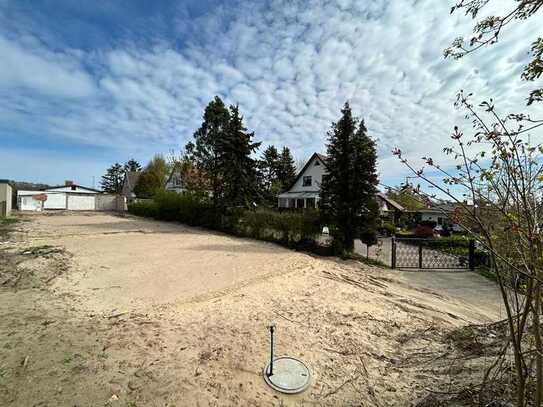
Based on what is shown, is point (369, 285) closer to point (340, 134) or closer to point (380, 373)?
point (380, 373)

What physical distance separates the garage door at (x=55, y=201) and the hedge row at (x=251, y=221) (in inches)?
747

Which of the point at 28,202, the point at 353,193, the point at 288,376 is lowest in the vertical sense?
the point at 288,376

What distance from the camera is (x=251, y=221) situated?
47.4ft

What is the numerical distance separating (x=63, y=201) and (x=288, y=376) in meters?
39.8

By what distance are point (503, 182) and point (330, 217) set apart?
9748 mm

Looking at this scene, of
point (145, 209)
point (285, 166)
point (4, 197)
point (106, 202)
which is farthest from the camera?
point (285, 166)

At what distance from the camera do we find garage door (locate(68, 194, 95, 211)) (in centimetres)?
3375

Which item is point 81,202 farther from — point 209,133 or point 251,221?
point 251,221

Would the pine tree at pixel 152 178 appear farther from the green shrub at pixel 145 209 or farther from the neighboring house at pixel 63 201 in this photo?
the green shrub at pixel 145 209

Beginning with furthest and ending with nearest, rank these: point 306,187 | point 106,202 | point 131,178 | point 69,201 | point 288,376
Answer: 1. point 131,178
2. point 106,202
3. point 69,201
4. point 306,187
5. point 288,376

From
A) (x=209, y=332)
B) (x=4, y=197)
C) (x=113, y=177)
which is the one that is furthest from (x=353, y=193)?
(x=113, y=177)

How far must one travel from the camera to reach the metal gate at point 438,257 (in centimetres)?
1022

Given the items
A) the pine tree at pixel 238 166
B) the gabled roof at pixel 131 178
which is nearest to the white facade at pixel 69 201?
the gabled roof at pixel 131 178

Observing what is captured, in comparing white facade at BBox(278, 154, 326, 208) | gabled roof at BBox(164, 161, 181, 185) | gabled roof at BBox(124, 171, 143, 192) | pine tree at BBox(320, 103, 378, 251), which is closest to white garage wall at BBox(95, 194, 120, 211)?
gabled roof at BBox(164, 161, 181, 185)
